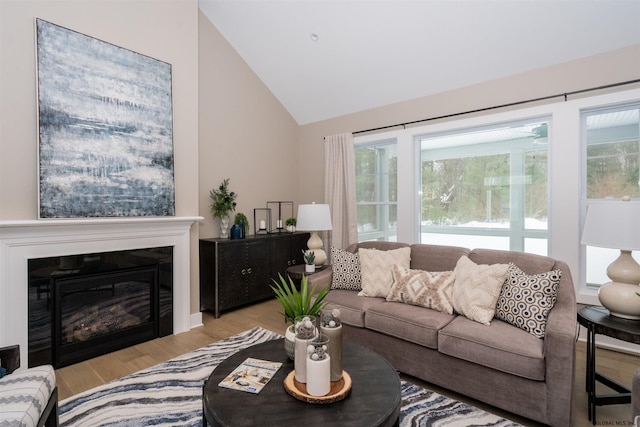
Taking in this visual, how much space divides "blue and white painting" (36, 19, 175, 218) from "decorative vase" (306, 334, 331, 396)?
91.8 inches

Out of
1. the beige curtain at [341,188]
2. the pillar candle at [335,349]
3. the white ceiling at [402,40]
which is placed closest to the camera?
the pillar candle at [335,349]

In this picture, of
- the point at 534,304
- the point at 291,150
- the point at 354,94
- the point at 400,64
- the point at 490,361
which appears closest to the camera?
the point at 490,361

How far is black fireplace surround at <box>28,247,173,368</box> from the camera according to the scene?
243 cm

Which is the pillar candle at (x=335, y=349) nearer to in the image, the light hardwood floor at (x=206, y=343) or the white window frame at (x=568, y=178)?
the light hardwood floor at (x=206, y=343)

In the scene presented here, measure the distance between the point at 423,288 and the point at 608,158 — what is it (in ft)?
6.86

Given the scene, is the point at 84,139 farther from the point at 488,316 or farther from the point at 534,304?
the point at 534,304

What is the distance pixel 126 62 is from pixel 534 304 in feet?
12.2

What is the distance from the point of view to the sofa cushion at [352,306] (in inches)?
99.7

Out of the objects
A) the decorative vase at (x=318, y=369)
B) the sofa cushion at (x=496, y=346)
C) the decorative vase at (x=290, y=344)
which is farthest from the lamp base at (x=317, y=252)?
the decorative vase at (x=318, y=369)

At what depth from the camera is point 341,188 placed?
4.48m

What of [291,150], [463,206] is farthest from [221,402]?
[291,150]

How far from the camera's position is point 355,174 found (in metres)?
4.56

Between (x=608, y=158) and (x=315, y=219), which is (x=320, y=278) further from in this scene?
(x=608, y=158)

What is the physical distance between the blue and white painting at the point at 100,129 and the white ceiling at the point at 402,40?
135 centimetres
